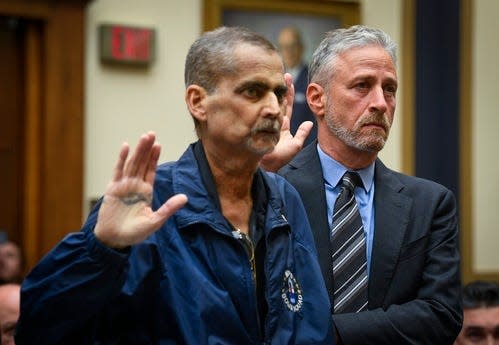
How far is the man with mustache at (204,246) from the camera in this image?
1554 mm

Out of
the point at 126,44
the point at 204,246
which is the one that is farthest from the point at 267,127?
the point at 126,44

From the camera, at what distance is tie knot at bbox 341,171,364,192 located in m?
2.31

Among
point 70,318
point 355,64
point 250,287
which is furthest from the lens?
point 355,64

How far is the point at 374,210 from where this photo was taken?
231cm

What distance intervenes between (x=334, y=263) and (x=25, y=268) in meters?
2.84

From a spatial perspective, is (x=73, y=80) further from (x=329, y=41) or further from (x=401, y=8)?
(x=329, y=41)

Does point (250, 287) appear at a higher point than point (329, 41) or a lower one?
lower

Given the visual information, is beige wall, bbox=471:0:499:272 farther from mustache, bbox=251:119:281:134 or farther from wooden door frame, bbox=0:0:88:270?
mustache, bbox=251:119:281:134

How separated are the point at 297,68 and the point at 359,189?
121 inches

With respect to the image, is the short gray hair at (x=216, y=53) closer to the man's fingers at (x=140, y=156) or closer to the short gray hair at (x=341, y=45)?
the man's fingers at (x=140, y=156)

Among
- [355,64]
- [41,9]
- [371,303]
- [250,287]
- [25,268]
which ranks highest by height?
[41,9]

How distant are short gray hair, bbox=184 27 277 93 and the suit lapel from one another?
2.09 ft

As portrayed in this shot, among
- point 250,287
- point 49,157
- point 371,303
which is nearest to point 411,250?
point 371,303

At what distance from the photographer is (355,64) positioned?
7.60 feet
